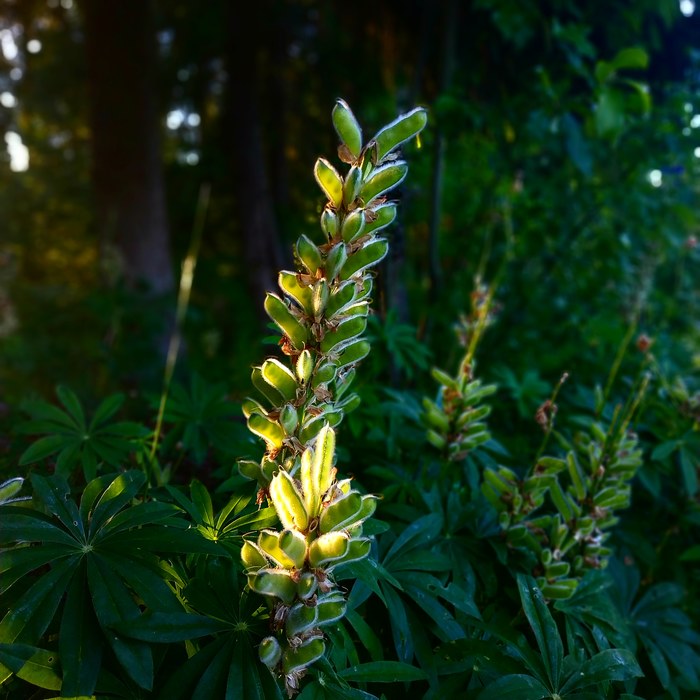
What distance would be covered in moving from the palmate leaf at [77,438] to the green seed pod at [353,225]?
2.98 feet

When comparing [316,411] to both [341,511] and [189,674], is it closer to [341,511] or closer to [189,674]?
[341,511]

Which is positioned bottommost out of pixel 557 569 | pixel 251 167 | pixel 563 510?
pixel 557 569

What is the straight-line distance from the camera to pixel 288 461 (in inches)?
44.3

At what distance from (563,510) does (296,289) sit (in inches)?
38.0

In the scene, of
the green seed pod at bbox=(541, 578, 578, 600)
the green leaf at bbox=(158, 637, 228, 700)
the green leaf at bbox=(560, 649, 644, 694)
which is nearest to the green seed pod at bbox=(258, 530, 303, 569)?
the green leaf at bbox=(158, 637, 228, 700)

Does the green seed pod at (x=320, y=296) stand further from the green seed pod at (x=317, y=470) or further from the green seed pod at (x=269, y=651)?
the green seed pod at (x=269, y=651)

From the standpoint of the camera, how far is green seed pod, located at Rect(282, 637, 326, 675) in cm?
104

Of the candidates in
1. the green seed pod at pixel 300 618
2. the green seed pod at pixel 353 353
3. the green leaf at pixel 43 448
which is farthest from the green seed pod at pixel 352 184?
the green leaf at pixel 43 448

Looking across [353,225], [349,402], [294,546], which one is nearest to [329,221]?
[353,225]

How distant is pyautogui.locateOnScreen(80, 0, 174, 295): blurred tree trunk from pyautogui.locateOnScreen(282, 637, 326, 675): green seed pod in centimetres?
503

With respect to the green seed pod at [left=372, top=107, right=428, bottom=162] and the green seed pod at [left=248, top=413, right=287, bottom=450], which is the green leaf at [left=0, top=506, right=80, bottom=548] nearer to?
the green seed pod at [left=248, top=413, right=287, bottom=450]

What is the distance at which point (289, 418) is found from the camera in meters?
1.09

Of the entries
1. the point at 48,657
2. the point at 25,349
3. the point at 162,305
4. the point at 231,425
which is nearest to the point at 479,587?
the point at 231,425

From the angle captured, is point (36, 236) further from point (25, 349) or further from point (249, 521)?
point (249, 521)
